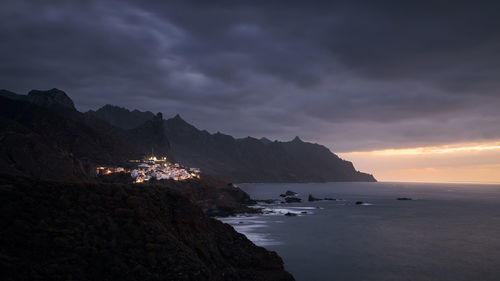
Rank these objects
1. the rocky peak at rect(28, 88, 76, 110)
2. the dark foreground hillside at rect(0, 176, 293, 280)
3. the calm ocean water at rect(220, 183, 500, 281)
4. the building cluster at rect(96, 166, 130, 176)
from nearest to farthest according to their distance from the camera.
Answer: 1. the dark foreground hillside at rect(0, 176, 293, 280)
2. the calm ocean water at rect(220, 183, 500, 281)
3. the building cluster at rect(96, 166, 130, 176)
4. the rocky peak at rect(28, 88, 76, 110)

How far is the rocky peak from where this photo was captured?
503 feet

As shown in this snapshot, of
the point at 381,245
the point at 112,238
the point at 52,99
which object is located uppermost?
the point at 52,99

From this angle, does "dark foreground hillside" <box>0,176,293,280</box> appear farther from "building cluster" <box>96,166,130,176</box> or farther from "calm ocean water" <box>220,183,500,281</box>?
"building cluster" <box>96,166,130,176</box>

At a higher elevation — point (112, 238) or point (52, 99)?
point (52, 99)

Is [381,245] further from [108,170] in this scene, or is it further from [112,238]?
[108,170]

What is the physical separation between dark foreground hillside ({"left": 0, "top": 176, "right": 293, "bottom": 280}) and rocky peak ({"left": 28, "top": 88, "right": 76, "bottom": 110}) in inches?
5680

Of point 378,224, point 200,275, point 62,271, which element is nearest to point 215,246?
point 200,275

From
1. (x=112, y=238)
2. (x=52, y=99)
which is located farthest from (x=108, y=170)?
(x=52, y=99)

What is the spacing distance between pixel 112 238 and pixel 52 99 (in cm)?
15881

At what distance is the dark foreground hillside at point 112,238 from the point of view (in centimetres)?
2105

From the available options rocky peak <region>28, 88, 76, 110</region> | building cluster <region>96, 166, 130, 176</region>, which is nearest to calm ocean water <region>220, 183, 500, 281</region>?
building cluster <region>96, 166, 130, 176</region>

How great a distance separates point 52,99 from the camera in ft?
516

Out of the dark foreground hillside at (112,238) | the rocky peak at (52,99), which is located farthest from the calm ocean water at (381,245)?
the rocky peak at (52,99)

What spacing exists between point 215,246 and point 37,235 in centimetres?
1421
